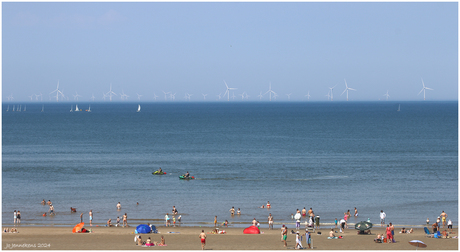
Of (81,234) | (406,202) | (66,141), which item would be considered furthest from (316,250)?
(66,141)

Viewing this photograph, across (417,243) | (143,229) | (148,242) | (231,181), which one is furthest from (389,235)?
(231,181)

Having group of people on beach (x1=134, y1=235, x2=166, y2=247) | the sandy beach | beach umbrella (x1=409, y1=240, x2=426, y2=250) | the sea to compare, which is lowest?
the sandy beach

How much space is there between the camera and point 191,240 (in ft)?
129

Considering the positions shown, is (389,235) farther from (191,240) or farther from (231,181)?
(231,181)

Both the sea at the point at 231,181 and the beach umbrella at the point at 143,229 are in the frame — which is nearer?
the beach umbrella at the point at 143,229

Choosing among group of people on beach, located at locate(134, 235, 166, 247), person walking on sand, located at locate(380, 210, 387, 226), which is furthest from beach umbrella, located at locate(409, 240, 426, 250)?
group of people on beach, located at locate(134, 235, 166, 247)

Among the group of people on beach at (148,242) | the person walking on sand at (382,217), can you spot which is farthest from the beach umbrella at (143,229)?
the person walking on sand at (382,217)

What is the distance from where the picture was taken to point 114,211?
176ft

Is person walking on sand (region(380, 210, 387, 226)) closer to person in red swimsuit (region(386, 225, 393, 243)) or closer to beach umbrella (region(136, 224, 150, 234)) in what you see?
person in red swimsuit (region(386, 225, 393, 243))

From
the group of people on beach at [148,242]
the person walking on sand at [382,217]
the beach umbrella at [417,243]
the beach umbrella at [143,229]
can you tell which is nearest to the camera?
the beach umbrella at [417,243]

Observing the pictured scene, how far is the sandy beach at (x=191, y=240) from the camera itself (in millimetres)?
36656

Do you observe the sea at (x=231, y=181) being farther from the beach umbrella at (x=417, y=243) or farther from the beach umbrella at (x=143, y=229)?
the beach umbrella at (x=417, y=243)

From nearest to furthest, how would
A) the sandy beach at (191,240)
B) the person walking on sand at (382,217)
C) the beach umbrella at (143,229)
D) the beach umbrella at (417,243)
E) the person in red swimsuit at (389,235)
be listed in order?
the beach umbrella at (417,243)
the sandy beach at (191,240)
the person in red swimsuit at (389,235)
the beach umbrella at (143,229)
the person walking on sand at (382,217)

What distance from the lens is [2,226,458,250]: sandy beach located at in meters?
36.7
